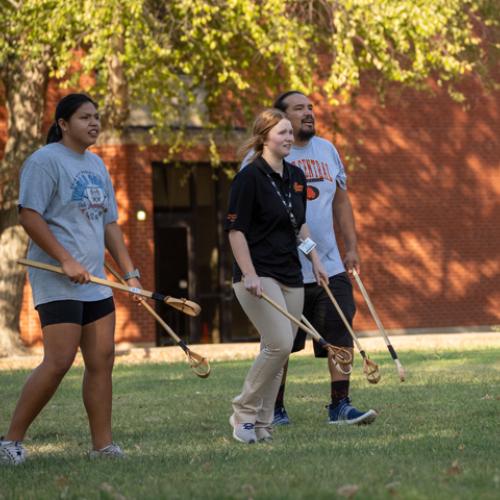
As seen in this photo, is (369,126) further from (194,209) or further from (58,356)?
(58,356)

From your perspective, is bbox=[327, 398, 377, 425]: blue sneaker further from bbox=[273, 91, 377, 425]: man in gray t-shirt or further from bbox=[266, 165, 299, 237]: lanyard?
bbox=[266, 165, 299, 237]: lanyard

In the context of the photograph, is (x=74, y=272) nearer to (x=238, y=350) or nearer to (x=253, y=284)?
(x=253, y=284)

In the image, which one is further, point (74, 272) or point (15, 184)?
point (15, 184)

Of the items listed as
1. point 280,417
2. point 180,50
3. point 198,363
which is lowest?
point 280,417

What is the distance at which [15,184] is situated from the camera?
69.9ft

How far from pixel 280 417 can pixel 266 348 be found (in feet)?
4.07

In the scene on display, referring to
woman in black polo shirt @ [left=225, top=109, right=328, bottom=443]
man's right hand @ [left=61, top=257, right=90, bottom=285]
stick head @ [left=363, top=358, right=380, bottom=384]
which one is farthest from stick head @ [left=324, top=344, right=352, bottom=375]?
man's right hand @ [left=61, top=257, right=90, bottom=285]

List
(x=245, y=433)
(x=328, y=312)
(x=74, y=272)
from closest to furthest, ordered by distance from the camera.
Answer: (x=74, y=272) → (x=245, y=433) → (x=328, y=312)

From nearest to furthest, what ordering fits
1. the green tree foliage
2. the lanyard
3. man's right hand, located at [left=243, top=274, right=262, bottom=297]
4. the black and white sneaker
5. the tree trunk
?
man's right hand, located at [left=243, top=274, right=262, bottom=297]
the black and white sneaker
the lanyard
the green tree foliage
the tree trunk

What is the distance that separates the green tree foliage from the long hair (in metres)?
9.95

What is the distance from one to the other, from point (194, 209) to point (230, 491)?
20.2 meters

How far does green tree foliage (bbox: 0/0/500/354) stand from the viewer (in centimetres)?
1825

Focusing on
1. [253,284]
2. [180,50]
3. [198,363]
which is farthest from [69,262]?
[180,50]

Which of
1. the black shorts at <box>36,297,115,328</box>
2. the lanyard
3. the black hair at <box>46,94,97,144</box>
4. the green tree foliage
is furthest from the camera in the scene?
the green tree foliage
